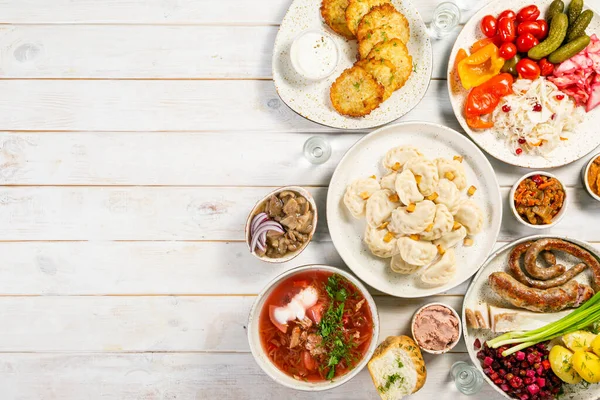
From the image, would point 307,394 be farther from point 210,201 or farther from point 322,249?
point 210,201

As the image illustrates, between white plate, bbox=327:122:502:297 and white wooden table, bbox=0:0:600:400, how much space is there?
0.71 feet

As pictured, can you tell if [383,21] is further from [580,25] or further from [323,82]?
[580,25]

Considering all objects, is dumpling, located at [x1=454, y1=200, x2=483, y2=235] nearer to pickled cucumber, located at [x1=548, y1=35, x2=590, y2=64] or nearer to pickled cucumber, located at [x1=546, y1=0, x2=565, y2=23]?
pickled cucumber, located at [x1=548, y1=35, x2=590, y2=64]

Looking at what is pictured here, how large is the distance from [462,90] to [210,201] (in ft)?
4.84

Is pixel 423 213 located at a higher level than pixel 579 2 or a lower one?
lower

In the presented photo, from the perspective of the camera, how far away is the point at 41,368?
3127mm

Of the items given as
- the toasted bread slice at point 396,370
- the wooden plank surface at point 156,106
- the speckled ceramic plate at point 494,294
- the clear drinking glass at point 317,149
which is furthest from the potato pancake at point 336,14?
the toasted bread slice at point 396,370

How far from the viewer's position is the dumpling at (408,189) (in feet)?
8.80

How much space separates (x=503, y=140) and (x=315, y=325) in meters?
1.37

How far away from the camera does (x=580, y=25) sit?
9.21 feet

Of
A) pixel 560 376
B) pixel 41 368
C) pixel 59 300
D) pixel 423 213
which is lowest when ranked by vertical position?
pixel 41 368

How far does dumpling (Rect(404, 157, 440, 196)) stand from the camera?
106 inches

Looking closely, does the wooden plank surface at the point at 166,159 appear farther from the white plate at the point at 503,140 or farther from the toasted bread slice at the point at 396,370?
the toasted bread slice at the point at 396,370

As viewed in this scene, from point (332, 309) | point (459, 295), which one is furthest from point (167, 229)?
point (459, 295)
